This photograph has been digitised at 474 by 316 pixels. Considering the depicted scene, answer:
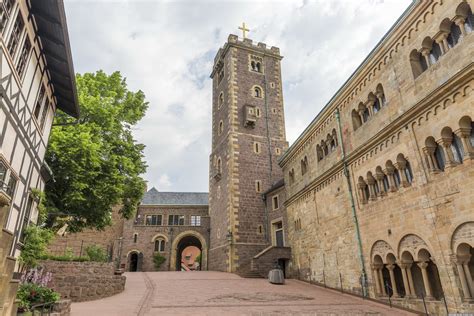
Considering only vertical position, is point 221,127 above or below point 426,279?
above

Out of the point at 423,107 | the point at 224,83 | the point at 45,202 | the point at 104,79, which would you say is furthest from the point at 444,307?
the point at 224,83

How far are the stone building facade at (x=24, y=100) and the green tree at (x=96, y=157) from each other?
1.56m

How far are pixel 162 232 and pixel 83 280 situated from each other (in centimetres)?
2427

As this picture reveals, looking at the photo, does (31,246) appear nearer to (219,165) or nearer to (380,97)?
(380,97)

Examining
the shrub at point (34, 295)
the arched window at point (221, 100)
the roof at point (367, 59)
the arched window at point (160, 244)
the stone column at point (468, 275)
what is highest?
the arched window at point (221, 100)

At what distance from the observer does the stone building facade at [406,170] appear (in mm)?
9086

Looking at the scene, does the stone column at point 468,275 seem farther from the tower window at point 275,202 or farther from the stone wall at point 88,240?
the stone wall at point 88,240

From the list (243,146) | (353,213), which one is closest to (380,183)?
(353,213)

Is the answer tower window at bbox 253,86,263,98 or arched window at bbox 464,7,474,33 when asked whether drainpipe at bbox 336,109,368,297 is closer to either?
arched window at bbox 464,7,474,33

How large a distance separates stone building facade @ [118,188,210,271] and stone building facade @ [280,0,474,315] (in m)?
20.9

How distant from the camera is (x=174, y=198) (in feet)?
133

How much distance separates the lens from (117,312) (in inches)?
373

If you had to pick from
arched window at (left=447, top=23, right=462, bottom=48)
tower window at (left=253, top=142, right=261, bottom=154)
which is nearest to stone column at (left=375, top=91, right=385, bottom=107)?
arched window at (left=447, top=23, right=462, bottom=48)

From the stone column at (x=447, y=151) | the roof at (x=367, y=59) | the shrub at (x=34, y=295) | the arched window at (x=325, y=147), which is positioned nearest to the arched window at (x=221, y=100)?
the roof at (x=367, y=59)
